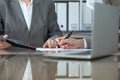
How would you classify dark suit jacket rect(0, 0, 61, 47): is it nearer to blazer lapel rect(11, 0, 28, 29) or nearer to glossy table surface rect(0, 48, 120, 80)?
blazer lapel rect(11, 0, 28, 29)

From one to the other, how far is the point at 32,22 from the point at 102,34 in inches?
33.7

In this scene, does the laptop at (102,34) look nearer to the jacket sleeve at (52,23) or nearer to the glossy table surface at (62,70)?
the glossy table surface at (62,70)

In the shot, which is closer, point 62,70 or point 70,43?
point 62,70

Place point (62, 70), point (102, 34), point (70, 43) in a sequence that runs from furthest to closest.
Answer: point (70, 43) → point (102, 34) → point (62, 70)

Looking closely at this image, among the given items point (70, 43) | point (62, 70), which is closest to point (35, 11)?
point (70, 43)

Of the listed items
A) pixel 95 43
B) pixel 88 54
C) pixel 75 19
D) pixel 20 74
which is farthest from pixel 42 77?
pixel 75 19

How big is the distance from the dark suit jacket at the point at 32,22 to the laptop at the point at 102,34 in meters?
0.58

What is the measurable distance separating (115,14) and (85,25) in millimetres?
1963

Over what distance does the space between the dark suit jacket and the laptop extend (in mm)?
583

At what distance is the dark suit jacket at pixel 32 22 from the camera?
182 cm

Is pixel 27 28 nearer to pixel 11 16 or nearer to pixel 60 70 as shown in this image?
pixel 11 16

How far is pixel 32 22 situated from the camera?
1847mm

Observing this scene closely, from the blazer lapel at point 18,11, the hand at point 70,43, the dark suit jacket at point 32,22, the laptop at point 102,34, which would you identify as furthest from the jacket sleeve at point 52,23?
the laptop at point 102,34

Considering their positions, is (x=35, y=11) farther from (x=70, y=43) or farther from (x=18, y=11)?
(x=70, y=43)
